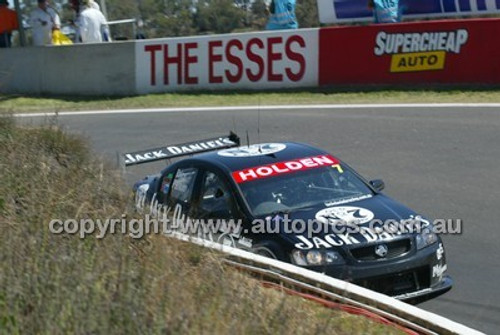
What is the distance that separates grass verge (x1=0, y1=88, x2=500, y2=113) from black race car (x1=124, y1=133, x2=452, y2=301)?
844cm

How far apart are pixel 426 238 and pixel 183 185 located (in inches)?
108

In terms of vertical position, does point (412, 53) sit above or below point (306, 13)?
below

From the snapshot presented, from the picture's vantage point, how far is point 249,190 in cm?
904

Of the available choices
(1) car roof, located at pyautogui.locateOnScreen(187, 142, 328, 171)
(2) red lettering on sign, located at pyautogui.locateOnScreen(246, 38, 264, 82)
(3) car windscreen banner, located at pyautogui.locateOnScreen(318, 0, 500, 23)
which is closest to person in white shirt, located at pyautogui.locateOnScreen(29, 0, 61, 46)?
(2) red lettering on sign, located at pyautogui.locateOnScreen(246, 38, 264, 82)

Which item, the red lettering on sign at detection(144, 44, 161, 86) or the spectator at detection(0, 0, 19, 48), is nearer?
the red lettering on sign at detection(144, 44, 161, 86)

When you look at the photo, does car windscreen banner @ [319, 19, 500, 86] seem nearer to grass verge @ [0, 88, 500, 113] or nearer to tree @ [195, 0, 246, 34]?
grass verge @ [0, 88, 500, 113]

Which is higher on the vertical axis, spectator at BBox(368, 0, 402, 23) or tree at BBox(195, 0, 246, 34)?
spectator at BBox(368, 0, 402, 23)

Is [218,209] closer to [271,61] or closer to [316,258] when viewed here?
[316,258]

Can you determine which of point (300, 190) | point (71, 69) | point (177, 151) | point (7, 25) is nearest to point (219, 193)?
point (300, 190)

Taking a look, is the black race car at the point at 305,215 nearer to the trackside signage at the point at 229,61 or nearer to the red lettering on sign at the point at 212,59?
the trackside signage at the point at 229,61

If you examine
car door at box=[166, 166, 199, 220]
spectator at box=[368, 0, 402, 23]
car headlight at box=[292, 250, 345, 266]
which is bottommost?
car headlight at box=[292, 250, 345, 266]

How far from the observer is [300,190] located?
908 cm

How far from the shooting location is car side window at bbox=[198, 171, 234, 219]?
9.00 metres

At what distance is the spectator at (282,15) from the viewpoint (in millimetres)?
20508
